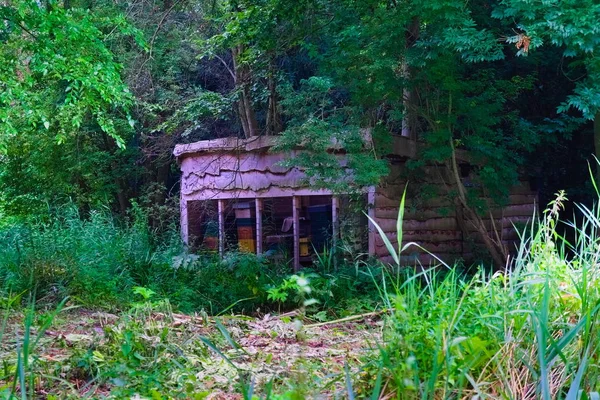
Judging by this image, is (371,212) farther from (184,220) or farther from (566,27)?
(184,220)

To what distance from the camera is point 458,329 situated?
296 centimetres

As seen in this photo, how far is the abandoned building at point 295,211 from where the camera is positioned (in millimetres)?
9383

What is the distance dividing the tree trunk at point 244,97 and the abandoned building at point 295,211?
101 cm

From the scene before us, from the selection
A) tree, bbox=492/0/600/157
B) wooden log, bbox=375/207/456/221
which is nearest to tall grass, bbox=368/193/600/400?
tree, bbox=492/0/600/157

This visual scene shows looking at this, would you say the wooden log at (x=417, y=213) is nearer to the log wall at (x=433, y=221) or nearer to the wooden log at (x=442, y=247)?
the log wall at (x=433, y=221)

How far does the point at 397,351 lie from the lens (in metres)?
2.69

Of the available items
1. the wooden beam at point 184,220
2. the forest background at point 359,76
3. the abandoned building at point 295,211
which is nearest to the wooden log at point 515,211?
the abandoned building at point 295,211

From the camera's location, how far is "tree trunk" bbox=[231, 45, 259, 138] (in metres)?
11.3

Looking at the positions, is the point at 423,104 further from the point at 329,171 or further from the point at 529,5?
the point at 529,5

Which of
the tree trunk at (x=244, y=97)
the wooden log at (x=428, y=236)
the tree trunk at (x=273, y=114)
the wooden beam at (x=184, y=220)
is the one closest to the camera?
the wooden log at (x=428, y=236)

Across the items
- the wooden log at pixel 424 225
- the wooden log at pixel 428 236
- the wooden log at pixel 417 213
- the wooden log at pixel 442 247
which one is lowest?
the wooden log at pixel 442 247

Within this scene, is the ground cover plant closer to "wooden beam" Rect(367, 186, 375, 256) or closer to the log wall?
"wooden beam" Rect(367, 186, 375, 256)

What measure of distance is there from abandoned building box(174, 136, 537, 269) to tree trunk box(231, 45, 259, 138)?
101 cm

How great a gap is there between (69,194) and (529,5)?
1071cm
